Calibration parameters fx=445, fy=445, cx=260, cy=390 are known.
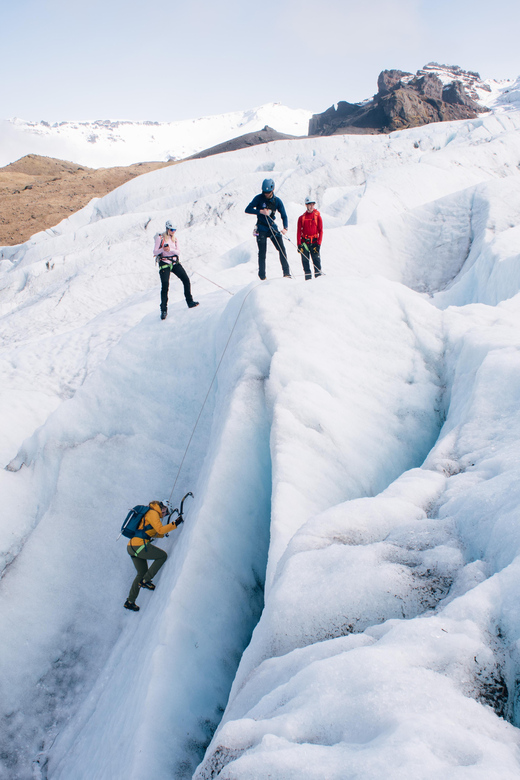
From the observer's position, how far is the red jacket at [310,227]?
23.9 ft

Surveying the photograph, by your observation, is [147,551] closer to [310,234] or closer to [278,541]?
[278,541]

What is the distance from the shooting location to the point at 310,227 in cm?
740

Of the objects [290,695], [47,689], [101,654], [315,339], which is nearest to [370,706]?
[290,695]

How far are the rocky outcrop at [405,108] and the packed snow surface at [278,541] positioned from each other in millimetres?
34512

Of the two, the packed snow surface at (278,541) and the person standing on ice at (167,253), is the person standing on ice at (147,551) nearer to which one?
the packed snow surface at (278,541)

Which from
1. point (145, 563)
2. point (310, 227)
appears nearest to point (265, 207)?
point (310, 227)

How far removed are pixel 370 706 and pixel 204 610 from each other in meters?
2.63

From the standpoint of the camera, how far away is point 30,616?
5.32m

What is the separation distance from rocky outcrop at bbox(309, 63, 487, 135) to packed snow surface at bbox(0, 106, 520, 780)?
34.5 m

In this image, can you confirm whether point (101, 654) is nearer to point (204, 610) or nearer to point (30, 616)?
point (30, 616)

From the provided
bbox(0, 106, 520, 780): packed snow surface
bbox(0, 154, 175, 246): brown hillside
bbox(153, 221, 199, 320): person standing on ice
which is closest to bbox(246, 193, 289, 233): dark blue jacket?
bbox(153, 221, 199, 320): person standing on ice

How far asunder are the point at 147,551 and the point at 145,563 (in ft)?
0.57

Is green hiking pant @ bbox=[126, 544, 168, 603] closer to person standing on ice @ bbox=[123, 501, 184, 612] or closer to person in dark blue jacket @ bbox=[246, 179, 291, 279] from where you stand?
person standing on ice @ bbox=[123, 501, 184, 612]

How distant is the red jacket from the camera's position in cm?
728
